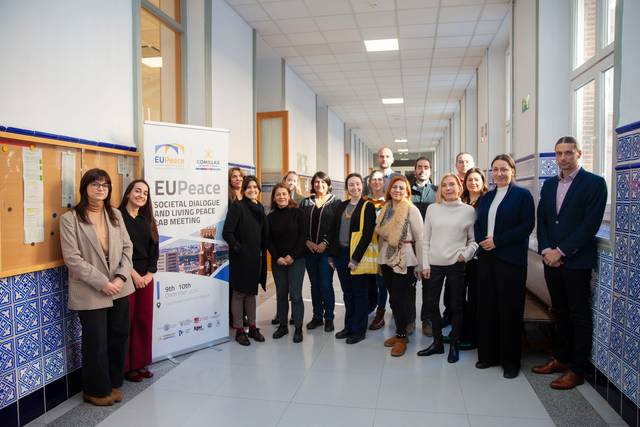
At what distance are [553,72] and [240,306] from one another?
355cm

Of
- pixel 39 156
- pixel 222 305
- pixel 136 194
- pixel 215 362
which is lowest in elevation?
pixel 215 362

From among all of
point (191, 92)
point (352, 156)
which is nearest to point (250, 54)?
point (191, 92)

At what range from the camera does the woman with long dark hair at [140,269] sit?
124 inches

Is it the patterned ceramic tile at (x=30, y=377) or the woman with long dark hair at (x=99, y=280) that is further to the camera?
the woman with long dark hair at (x=99, y=280)

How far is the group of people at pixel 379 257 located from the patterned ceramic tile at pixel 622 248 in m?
0.18

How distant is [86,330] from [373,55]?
6.14 meters

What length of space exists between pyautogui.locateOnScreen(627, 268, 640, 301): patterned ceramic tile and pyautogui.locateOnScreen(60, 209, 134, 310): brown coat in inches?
115

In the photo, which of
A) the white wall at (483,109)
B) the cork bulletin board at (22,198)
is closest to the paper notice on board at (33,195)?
the cork bulletin board at (22,198)

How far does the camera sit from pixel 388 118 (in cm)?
1352

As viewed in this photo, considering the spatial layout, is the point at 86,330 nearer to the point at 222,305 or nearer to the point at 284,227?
the point at 222,305

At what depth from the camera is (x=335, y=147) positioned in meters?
12.8

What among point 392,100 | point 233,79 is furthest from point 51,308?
point 392,100

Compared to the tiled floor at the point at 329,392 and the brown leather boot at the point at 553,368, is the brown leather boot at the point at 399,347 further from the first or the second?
the brown leather boot at the point at 553,368

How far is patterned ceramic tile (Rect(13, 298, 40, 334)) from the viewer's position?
246cm
